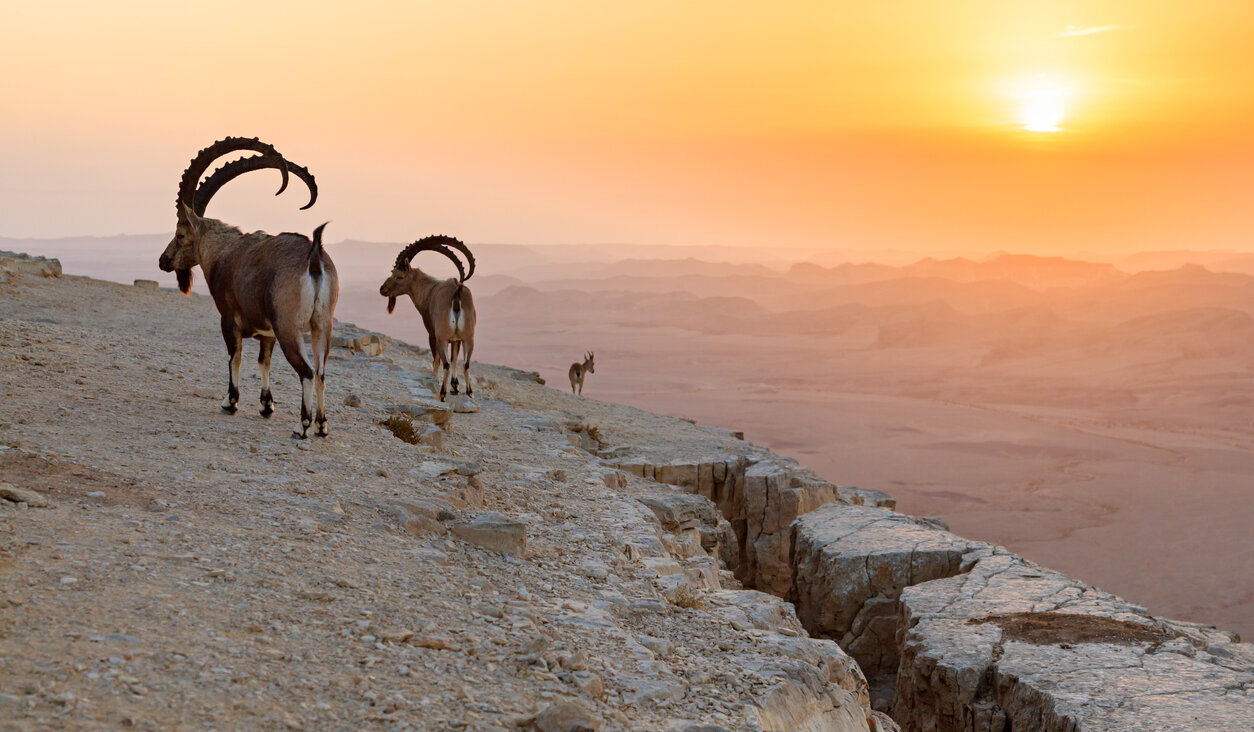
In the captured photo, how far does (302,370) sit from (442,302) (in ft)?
26.5

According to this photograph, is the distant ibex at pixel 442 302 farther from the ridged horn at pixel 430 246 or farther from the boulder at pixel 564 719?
the boulder at pixel 564 719

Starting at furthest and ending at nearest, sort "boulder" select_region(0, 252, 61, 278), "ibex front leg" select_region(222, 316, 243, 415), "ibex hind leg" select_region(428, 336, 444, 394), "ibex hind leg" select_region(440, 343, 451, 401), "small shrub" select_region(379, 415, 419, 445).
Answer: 1. "boulder" select_region(0, 252, 61, 278)
2. "ibex hind leg" select_region(428, 336, 444, 394)
3. "ibex hind leg" select_region(440, 343, 451, 401)
4. "small shrub" select_region(379, 415, 419, 445)
5. "ibex front leg" select_region(222, 316, 243, 415)

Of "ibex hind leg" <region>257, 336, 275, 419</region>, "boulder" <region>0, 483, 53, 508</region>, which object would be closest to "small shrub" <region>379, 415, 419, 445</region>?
"ibex hind leg" <region>257, 336, 275, 419</region>

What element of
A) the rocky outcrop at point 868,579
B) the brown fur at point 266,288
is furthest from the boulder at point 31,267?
the rocky outcrop at point 868,579

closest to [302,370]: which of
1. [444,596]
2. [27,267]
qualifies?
[444,596]

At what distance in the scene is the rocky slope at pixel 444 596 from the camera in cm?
470

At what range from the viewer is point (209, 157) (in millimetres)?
10516

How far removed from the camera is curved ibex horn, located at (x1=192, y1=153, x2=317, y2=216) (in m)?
10.4

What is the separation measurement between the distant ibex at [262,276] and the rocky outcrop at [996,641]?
691 centimetres

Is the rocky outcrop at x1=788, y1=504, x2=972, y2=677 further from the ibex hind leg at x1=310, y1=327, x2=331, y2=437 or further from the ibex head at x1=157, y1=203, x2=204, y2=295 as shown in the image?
the ibex head at x1=157, y1=203, x2=204, y2=295

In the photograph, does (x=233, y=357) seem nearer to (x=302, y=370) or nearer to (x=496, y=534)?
(x=302, y=370)

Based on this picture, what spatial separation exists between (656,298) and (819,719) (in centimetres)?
13361

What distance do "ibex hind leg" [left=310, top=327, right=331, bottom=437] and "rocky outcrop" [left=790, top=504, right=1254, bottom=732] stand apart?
6617 mm

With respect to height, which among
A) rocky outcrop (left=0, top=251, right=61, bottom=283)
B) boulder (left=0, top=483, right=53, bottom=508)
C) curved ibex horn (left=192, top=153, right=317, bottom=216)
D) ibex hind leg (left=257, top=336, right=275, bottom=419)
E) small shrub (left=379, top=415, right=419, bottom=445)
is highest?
curved ibex horn (left=192, top=153, right=317, bottom=216)
